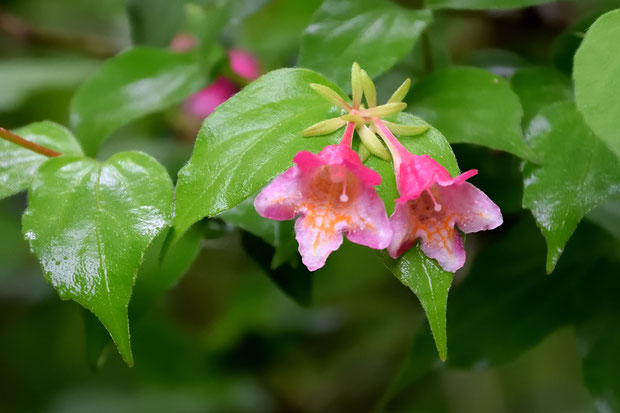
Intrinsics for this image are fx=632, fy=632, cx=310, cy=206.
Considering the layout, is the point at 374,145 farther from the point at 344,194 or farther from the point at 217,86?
the point at 217,86

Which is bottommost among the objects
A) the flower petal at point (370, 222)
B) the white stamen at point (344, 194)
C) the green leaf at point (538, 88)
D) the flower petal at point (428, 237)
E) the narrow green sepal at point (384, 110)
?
the green leaf at point (538, 88)

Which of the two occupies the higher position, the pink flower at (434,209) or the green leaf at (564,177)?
the pink flower at (434,209)

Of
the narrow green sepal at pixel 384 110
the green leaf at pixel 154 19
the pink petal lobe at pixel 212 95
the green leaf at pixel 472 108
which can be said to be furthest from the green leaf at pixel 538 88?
the pink petal lobe at pixel 212 95

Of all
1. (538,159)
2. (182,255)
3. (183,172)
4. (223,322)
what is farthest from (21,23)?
(538,159)

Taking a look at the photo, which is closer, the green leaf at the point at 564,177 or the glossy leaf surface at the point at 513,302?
the green leaf at the point at 564,177

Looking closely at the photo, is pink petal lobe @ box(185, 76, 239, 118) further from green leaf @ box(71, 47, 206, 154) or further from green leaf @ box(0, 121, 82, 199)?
green leaf @ box(0, 121, 82, 199)

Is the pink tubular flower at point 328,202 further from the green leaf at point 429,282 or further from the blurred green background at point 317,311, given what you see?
the blurred green background at point 317,311

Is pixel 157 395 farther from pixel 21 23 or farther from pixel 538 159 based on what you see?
pixel 538 159
